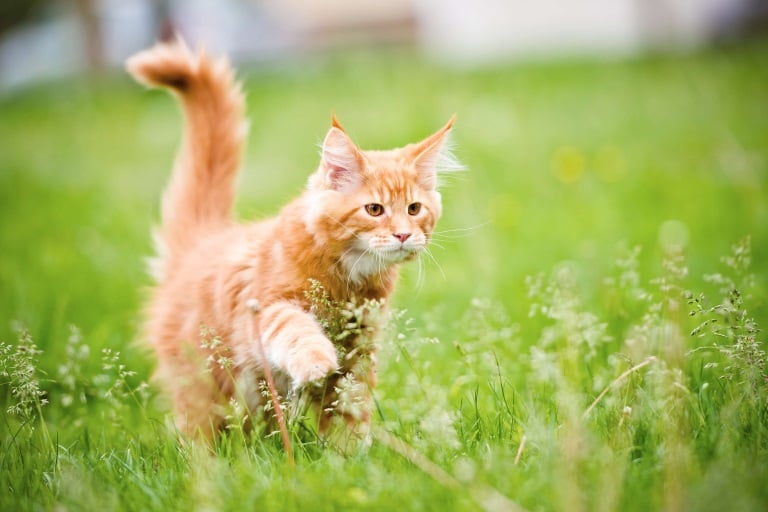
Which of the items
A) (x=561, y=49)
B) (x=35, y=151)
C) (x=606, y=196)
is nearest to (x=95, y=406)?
(x=606, y=196)

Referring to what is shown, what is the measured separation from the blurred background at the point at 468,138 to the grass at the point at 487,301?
0.03m

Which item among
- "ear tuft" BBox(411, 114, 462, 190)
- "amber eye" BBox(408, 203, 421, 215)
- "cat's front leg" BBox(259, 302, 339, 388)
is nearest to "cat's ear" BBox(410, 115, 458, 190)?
"ear tuft" BBox(411, 114, 462, 190)

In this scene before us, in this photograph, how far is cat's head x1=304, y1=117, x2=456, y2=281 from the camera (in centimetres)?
231

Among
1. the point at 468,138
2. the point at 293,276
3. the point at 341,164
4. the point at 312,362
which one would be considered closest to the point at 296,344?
the point at 312,362

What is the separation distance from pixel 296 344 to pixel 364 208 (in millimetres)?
532

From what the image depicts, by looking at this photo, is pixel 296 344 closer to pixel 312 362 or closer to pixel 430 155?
pixel 312 362

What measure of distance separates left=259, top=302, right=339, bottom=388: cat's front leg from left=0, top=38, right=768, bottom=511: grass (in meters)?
0.20

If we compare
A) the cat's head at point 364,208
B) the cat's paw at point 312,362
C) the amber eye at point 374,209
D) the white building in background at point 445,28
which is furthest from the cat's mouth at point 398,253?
the white building in background at point 445,28

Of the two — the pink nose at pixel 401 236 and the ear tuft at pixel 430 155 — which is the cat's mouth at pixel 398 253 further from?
the ear tuft at pixel 430 155

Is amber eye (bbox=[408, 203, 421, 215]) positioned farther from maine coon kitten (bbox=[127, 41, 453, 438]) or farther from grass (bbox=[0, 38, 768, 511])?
grass (bbox=[0, 38, 768, 511])

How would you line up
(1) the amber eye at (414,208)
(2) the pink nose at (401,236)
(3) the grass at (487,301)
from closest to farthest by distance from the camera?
(3) the grass at (487,301) → (2) the pink nose at (401,236) → (1) the amber eye at (414,208)

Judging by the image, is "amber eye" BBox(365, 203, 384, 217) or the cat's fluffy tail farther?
the cat's fluffy tail

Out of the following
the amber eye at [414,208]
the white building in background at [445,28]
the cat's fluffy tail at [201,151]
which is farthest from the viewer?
the white building in background at [445,28]

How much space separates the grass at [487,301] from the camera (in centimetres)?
182
